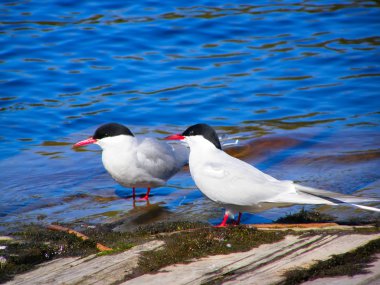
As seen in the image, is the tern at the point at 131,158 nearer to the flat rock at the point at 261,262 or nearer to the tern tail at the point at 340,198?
the tern tail at the point at 340,198

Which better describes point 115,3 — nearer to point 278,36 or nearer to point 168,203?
point 278,36

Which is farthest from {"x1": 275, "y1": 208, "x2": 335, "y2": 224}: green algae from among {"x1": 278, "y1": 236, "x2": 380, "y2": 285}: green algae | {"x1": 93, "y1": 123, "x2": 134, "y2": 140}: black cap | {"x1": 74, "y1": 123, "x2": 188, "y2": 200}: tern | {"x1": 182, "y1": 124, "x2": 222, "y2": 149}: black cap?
{"x1": 93, "y1": 123, "x2": 134, "y2": 140}: black cap

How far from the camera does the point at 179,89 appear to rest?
12.3 metres

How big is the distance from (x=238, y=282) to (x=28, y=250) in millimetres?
1672

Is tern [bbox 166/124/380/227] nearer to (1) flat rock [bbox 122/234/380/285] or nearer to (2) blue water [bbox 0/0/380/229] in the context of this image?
(1) flat rock [bbox 122/234/380/285]

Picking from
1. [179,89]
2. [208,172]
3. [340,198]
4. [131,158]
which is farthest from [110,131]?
[179,89]


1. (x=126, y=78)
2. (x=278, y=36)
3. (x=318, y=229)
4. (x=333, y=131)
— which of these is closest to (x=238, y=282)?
(x=318, y=229)

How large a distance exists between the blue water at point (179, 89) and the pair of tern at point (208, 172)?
37 cm

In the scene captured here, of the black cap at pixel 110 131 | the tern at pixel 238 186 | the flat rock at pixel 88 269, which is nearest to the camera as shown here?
the flat rock at pixel 88 269

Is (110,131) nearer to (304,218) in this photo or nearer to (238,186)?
(238,186)

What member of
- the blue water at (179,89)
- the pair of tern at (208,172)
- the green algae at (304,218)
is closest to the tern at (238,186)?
the pair of tern at (208,172)

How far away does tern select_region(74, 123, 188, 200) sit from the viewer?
301 inches

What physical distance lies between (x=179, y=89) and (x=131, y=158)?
471cm

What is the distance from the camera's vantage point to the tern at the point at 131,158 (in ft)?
25.1
